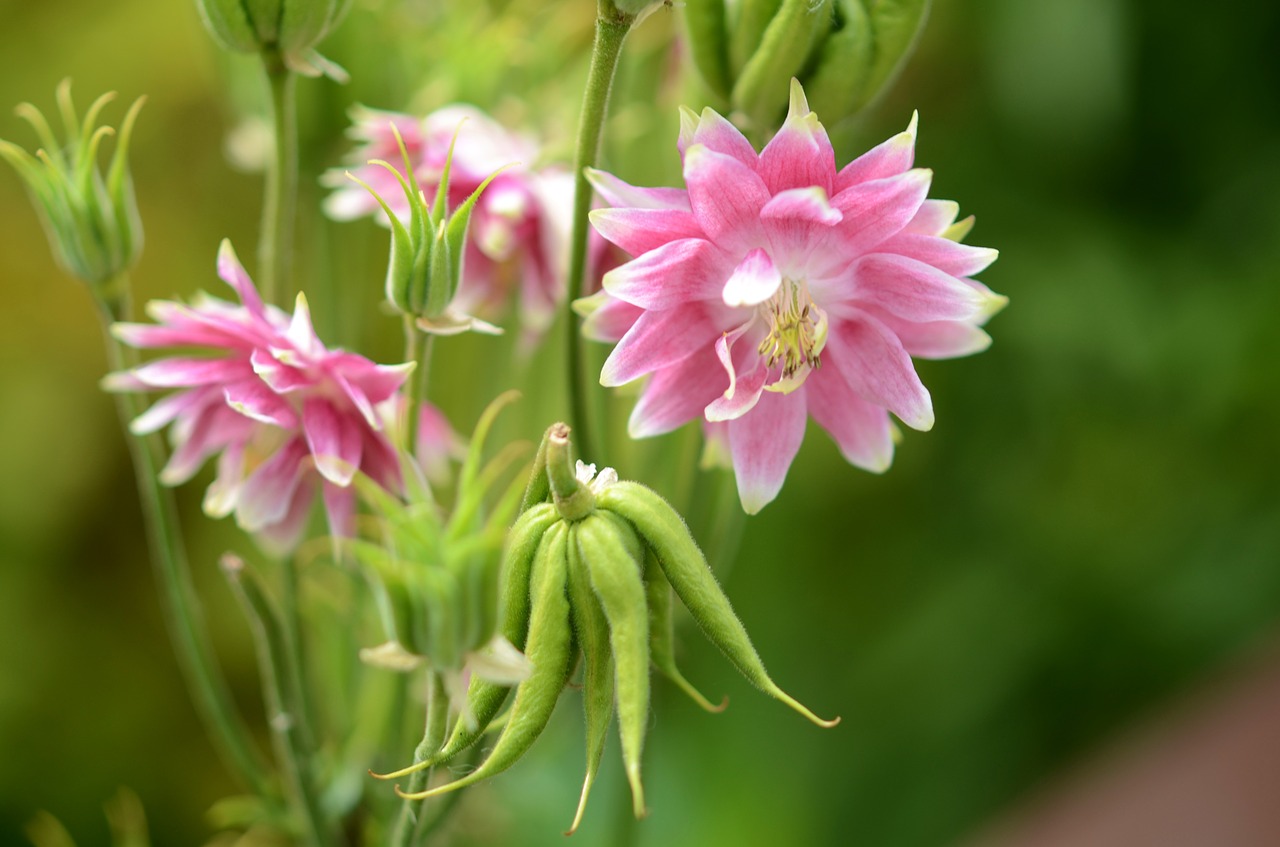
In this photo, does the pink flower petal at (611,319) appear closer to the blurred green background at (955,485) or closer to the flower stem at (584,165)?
the flower stem at (584,165)

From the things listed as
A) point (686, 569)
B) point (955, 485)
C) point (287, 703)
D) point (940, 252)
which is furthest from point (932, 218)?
point (955, 485)

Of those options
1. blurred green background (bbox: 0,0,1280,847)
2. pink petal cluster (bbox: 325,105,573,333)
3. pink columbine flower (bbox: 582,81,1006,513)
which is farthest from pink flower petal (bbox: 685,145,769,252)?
blurred green background (bbox: 0,0,1280,847)

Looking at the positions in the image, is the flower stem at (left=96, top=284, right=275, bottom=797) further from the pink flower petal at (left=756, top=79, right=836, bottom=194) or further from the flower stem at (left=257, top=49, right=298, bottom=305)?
the pink flower petal at (left=756, top=79, right=836, bottom=194)

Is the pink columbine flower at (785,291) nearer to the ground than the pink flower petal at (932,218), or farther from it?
nearer to the ground

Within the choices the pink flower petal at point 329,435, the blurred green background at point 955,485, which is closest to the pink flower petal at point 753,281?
the pink flower petal at point 329,435

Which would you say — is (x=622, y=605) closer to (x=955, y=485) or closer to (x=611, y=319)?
(x=611, y=319)
